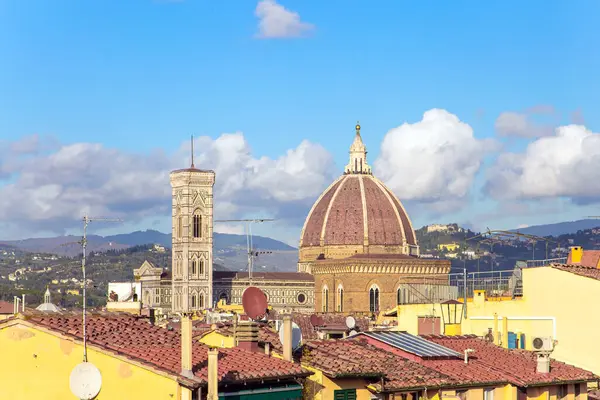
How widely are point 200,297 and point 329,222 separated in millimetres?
16390

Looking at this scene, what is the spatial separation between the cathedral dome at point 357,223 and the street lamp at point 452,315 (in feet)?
340

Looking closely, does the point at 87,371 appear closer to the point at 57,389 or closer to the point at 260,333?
the point at 57,389

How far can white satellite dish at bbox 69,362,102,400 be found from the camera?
14961mm

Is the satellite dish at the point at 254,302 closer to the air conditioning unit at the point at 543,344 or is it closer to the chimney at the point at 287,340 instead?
the chimney at the point at 287,340

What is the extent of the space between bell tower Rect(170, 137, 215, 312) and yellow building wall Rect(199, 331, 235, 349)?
124335mm

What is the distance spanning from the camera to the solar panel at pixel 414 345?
74.6 ft

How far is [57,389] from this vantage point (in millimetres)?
16031

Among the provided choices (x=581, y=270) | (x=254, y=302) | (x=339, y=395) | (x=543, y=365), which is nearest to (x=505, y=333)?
(x=581, y=270)

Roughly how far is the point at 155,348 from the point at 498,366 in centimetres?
819

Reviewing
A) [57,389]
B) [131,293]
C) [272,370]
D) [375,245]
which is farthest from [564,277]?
[375,245]

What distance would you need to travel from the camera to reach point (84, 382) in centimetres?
1499

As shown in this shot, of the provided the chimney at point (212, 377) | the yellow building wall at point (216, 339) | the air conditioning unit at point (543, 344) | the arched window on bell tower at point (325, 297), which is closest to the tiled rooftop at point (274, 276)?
the arched window on bell tower at point (325, 297)

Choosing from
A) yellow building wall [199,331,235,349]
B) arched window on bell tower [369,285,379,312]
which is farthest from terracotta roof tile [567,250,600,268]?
arched window on bell tower [369,285,379,312]

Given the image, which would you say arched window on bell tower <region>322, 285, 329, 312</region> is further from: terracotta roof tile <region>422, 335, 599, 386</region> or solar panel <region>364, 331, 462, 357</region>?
solar panel <region>364, 331, 462, 357</region>
